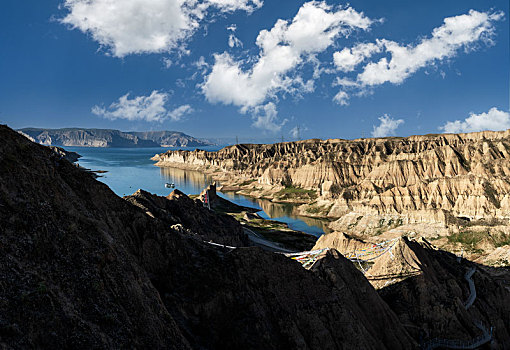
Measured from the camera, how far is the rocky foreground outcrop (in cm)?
862

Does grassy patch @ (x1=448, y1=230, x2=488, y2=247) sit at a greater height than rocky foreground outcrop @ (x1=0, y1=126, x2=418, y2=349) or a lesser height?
lesser

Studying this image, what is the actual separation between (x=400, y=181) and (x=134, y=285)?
107968 mm

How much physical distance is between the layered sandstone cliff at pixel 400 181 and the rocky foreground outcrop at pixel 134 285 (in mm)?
61906

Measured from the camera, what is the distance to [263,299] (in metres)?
15.3

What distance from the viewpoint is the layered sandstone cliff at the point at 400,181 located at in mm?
71500

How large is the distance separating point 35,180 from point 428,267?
2927 centimetres

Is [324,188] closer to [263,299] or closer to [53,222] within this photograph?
[263,299]

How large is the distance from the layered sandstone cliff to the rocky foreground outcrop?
203 feet

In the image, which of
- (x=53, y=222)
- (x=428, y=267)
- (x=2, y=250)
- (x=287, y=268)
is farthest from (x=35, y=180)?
(x=428, y=267)

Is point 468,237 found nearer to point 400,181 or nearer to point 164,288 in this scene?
point 400,181

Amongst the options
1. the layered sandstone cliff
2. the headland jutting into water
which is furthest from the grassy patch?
the headland jutting into water

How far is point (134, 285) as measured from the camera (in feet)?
36.1

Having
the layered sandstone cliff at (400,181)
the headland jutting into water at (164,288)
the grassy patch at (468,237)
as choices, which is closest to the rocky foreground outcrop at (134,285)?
the headland jutting into water at (164,288)

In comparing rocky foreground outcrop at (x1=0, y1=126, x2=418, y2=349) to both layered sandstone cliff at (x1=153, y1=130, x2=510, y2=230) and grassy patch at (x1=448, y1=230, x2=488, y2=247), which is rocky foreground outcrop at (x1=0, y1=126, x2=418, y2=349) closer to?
grassy patch at (x1=448, y1=230, x2=488, y2=247)
